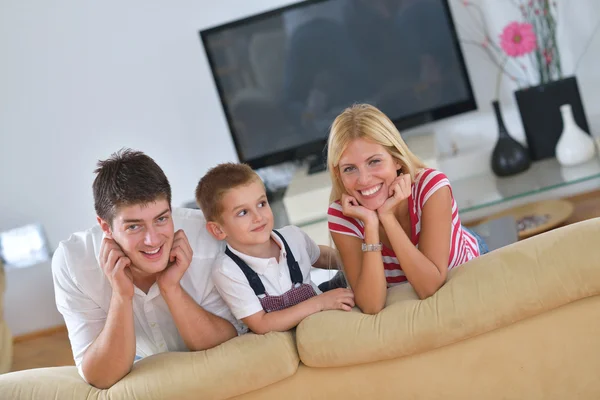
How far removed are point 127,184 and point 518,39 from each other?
2.90 meters

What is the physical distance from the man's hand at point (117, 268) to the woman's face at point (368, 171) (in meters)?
0.57

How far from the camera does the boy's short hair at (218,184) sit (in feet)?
6.41

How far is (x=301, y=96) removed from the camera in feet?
14.9

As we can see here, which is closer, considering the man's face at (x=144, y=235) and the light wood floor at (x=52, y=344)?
the man's face at (x=144, y=235)

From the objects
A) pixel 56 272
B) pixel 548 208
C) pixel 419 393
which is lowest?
pixel 548 208

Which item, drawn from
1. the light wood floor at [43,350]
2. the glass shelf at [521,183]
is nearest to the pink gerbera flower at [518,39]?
the glass shelf at [521,183]

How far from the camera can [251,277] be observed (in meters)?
→ 1.91

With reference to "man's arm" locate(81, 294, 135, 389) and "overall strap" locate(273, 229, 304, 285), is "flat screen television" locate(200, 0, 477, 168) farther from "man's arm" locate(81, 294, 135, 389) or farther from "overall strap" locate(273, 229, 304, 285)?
"man's arm" locate(81, 294, 135, 389)

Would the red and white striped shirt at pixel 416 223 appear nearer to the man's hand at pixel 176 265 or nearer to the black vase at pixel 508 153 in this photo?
the man's hand at pixel 176 265

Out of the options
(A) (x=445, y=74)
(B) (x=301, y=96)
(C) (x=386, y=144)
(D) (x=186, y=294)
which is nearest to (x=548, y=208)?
(A) (x=445, y=74)

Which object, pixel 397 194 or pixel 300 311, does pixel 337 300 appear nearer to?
pixel 300 311

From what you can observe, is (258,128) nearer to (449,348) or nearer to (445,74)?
(445,74)

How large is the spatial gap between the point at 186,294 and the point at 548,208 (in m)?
2.50

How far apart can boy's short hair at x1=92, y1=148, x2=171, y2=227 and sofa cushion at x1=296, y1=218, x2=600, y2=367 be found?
49 cm
